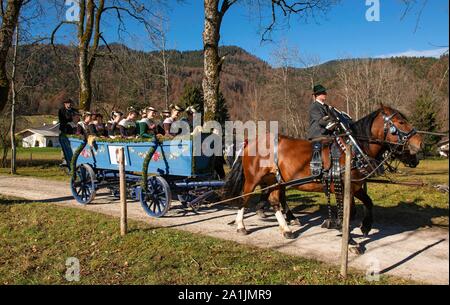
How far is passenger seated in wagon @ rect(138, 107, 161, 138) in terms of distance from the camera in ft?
30.9

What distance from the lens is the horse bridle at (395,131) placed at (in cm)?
622

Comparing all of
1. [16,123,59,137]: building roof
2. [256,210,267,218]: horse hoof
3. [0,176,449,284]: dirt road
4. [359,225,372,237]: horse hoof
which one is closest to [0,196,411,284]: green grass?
[0,176,449,284]: dirt road

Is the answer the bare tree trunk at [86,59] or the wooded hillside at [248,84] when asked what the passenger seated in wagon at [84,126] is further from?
the wooded hillside at [248,84]

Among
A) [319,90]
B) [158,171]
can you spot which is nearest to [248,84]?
[158,171]

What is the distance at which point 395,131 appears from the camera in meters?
6.38

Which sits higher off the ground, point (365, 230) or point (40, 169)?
point (365, 230)

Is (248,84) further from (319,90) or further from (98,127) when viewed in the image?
(319,90)

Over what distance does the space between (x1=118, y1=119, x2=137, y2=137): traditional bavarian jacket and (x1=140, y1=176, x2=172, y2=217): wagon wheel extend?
196 centimetres

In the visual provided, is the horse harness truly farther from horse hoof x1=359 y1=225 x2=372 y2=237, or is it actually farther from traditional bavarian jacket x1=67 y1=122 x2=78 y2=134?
traditional bavarian jacket x1=67 y1=122 x2=78 y2=134

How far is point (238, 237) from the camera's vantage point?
7312 mm

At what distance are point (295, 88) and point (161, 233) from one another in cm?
3363

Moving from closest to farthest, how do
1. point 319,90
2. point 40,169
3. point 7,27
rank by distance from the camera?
1. point 319,90
2. point 7,27
3. point 40,169

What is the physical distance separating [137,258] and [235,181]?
8.00ft
